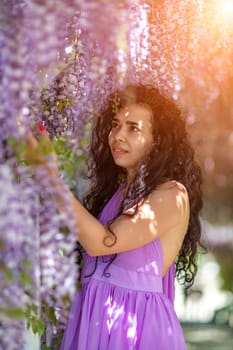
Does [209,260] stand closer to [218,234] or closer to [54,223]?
[218,234]

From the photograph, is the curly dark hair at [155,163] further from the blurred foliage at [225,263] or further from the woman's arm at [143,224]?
the blurred foliage at [225,263]

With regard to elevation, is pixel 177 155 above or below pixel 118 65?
below

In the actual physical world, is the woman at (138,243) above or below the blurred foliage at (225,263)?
above

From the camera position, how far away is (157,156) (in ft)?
9.58

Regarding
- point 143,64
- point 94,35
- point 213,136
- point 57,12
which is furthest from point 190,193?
point 213,136

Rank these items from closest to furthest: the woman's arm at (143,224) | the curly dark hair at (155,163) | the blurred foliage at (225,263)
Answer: the woman's arm at (143,224)
the curly dark hair at (155,163)
the blurred foliage at (225,263)

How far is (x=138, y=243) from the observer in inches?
107

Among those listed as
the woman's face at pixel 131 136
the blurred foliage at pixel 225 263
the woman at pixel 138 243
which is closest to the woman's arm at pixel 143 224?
the woman at pixel 138 243

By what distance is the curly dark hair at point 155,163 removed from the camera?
2900 millimetres

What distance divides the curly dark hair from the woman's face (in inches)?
1.0

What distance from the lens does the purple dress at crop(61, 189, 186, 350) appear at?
280cm

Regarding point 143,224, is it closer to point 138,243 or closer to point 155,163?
point 138,243

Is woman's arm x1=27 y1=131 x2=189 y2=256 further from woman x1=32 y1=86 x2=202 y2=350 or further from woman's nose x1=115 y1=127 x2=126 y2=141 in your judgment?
woman's nose x1=115 y1=127 x2=126 y2=141

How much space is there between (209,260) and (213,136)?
1.28m
